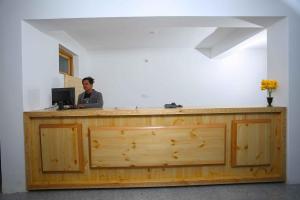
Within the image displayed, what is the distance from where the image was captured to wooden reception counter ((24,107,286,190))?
2.57m

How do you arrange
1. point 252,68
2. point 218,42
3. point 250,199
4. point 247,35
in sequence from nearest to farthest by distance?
point 250,199
point 247,35
point 218,42
point 252,68

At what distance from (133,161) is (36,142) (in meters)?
1.20

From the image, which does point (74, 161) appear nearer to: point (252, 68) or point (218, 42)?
point (218, 42)

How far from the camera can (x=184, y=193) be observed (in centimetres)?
249

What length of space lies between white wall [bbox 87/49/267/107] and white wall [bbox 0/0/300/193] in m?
3.56

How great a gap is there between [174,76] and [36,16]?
13.9ft

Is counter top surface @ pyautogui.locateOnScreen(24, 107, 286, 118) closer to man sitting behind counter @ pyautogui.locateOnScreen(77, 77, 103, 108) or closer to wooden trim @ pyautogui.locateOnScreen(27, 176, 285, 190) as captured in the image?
man sitting behind counter @ pyautogui.locateOnScreen(77, 77, 103, 108)

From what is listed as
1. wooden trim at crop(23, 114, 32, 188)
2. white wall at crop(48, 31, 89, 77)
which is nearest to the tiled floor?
wooden trim at crop(23, 114, 32, 188)

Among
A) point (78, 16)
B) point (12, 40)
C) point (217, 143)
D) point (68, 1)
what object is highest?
point (68, 1)

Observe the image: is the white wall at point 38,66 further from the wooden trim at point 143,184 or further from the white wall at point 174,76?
the white wall at point 174,76

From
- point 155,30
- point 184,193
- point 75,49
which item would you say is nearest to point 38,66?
point 75,49

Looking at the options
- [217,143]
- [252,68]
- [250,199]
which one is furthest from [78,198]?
[252,68]

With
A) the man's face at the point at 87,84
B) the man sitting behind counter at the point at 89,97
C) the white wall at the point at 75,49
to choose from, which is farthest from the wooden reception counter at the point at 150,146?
the white wall at the point at 75,49

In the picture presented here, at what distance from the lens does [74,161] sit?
2582 mm
